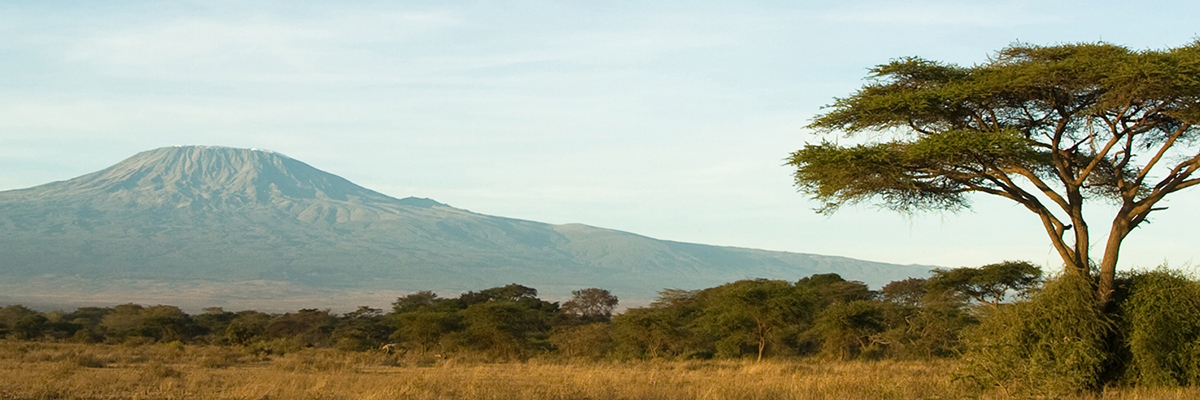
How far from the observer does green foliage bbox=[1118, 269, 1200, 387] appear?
10.6 m

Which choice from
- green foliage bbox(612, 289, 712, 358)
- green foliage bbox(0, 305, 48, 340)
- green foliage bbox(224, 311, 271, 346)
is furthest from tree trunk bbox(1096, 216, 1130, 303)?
green foliage bbox(0, 305, 48, 340)

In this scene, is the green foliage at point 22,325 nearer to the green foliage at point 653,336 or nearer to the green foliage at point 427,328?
the green foliage at point 427,328

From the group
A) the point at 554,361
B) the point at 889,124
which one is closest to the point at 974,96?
the point at 889,124

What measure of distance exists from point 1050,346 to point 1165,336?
120cm

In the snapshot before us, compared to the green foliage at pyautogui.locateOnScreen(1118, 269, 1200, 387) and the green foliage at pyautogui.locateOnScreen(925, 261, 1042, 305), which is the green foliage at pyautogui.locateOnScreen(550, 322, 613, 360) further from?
the green foliage at pyautogui.locateOnScreen(1118, 269, 1200, 387)

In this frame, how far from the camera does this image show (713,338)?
33812 millimetres

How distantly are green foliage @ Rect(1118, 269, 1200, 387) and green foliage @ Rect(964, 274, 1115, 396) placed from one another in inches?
11.4

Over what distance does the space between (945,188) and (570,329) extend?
2343cm

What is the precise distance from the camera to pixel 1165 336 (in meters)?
10.7

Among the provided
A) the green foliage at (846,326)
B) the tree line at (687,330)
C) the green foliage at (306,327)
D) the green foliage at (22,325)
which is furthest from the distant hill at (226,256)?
the green foliage at (846,326)

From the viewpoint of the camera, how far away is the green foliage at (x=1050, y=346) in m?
10.6

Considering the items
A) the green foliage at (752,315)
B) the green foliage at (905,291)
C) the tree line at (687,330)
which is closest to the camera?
the tree line at (687,330)

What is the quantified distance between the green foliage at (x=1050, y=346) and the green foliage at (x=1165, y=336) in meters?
0.29

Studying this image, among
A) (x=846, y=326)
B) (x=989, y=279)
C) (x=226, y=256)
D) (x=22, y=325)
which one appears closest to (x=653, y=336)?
(x=846, y=326)
